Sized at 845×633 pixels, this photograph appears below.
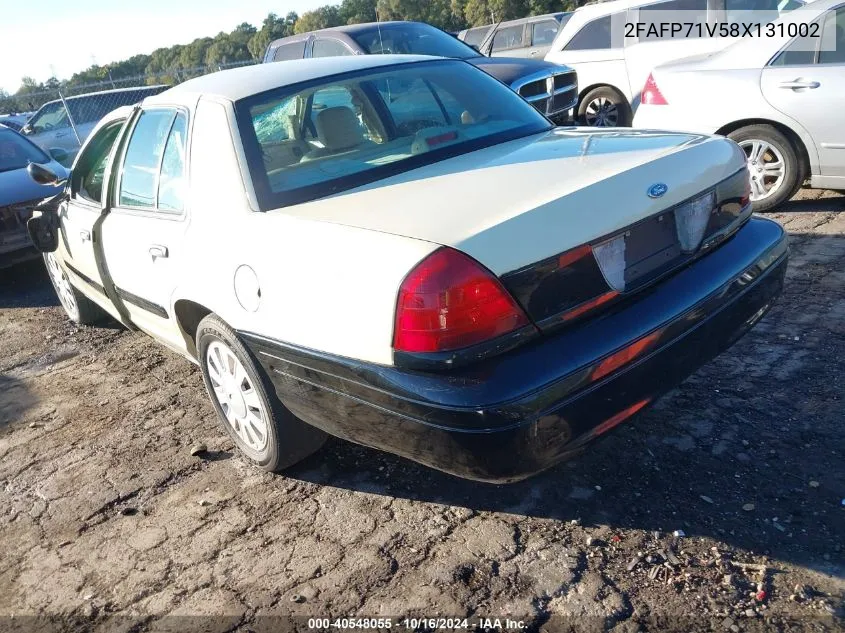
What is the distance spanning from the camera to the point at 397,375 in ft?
7.38

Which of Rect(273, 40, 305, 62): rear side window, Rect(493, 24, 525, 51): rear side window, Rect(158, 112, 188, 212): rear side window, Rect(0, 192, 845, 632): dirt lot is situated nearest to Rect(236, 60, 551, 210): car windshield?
Rect(158, 112, 188, 212): rear side window

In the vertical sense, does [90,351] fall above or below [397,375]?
below

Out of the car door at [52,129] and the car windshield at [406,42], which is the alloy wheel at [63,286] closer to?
the car windshield at [406,42]

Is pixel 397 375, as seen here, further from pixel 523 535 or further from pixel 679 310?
pixel 679 310

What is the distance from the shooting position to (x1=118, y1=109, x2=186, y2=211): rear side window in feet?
10.7

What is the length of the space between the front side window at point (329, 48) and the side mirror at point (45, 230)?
4607 millimetres

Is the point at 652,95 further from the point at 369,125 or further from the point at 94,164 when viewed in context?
the point at 94,164

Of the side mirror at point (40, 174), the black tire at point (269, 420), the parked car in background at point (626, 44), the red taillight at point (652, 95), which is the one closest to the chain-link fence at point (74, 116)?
the parked car in background at point (626, 44)

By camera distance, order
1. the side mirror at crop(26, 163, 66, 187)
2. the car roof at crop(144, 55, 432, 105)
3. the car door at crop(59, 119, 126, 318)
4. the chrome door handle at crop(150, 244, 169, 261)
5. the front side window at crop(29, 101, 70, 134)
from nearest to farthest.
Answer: the car roof at crop(144, 55, 432, 105) → the chrome door handle at crop(150, 244, 169, 261) → the car door at crop(59, 119, 126, 318) → the side mirror at crop(26, 163, 66, 187) → the front side window at crop(29, 101, 70, 134)

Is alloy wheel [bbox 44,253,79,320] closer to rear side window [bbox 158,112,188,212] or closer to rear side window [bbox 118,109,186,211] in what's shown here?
rear side window [bbox 118,109,186,211]

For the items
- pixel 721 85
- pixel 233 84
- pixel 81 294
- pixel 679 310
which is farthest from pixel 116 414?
pixel 721 85

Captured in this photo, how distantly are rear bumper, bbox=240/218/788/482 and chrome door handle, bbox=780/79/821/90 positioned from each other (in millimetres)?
3311

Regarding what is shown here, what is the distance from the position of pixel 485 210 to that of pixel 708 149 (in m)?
1.07

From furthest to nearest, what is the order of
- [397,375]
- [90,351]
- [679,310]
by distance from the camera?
[90,351] < [679,310] < [397,375]
